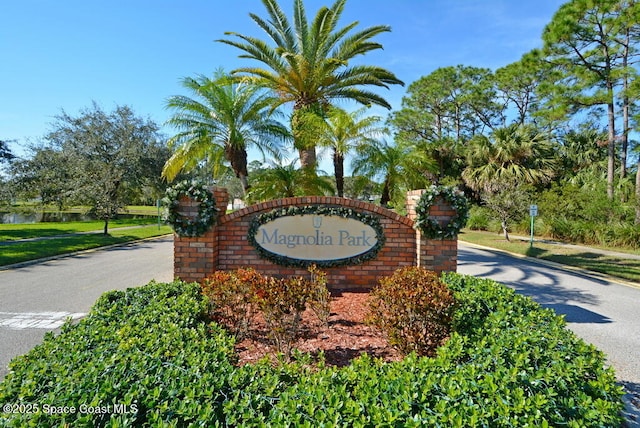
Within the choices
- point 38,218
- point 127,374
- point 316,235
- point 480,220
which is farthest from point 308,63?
point 38,218

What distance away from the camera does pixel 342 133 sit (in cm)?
1059

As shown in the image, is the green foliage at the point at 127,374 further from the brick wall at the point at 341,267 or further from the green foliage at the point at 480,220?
the green foliage at the point at 480,220

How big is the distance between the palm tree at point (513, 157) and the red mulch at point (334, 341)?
2011 cm

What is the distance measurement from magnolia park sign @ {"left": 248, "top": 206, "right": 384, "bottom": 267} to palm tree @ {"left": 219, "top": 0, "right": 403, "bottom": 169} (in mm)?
5223

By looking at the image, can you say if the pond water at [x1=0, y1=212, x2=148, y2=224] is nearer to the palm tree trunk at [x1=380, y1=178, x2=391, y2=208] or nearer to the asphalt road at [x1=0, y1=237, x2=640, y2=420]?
the asphalt road at [x1=0, y1=237, x2=640, y2=420]

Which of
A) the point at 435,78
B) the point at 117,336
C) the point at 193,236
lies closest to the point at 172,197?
the point at 193,236

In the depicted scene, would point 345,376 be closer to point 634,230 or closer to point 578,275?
point 578,275

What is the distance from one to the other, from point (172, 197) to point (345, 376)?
4524mm

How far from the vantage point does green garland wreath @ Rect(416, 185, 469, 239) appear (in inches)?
227

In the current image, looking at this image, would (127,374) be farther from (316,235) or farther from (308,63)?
(308,63)

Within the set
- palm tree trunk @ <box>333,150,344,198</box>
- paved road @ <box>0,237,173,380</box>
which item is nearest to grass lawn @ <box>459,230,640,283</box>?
palm tree trunk @ <box>333,150,344,198</box>

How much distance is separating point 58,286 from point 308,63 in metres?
9.51

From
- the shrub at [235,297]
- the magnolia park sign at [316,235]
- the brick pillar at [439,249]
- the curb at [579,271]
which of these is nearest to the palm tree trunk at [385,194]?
the curb at [579,271]

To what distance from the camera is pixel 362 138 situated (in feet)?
35.4
